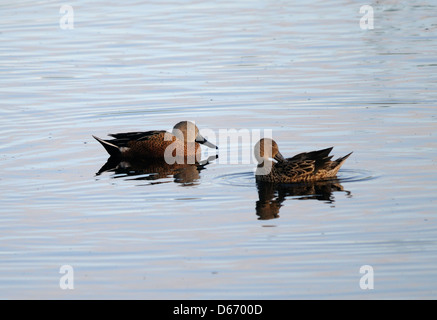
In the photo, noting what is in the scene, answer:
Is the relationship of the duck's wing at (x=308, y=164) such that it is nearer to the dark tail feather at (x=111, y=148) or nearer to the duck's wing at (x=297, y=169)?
the duck's wing at (x=297, y=169)

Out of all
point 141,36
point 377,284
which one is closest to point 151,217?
point 377,284

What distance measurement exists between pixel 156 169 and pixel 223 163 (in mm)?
1001

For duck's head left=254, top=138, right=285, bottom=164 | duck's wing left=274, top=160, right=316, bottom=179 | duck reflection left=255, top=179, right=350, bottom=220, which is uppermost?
duck's head left=254, top=138, right=285, bottom=164

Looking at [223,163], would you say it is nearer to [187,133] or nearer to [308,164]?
[187,133]

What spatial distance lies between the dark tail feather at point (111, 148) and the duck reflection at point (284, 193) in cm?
289

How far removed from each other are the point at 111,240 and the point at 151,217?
94cm

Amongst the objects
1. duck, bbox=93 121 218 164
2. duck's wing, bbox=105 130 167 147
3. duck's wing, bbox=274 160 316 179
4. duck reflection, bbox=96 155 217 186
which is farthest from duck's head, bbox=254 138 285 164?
duck's wing, bbox=105 130 167 147

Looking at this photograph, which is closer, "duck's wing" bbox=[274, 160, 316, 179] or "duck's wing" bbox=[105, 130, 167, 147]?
"duck's wing" bbox=[274, 160, 316, 179]

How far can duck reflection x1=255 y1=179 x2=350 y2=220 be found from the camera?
10.4 metres

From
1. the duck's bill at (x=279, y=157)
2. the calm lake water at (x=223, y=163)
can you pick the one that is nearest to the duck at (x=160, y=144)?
the calm lake water at (x=223, y=163)

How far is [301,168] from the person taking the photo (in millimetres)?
11750

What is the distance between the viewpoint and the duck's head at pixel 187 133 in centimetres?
1434

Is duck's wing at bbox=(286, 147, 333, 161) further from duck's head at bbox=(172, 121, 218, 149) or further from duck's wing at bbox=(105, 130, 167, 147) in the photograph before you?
duck's wing at bbox=(105, 130, 167, 147)

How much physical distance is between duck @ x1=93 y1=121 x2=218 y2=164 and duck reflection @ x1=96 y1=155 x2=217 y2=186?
127 millimetres
